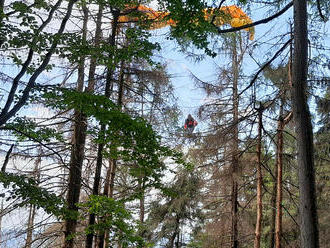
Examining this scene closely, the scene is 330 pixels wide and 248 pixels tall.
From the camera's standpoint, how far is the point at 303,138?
452cm

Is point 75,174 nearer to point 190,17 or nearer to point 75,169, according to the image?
point 75,169

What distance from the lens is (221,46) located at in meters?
6.50

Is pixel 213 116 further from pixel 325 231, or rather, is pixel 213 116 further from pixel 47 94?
pixel 47 94

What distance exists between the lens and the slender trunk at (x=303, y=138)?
4.21 m

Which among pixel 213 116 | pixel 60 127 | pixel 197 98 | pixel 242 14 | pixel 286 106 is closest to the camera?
pixel 242 14

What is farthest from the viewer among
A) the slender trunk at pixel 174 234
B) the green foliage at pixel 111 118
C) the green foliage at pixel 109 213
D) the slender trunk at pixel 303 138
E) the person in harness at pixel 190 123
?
the slender trunk at pixel 174 234

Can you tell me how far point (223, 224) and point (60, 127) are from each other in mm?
4977

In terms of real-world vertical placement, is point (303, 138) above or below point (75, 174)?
above

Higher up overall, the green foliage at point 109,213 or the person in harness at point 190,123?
the person in harness at point 190,123

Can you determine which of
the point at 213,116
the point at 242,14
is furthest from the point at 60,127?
the point at 242,14

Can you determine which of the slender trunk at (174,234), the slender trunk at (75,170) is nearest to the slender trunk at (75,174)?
the slender trunk at (75,170)

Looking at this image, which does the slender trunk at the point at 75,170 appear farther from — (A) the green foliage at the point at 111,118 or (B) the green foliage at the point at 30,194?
(A) the green foliage at the point at 111,118

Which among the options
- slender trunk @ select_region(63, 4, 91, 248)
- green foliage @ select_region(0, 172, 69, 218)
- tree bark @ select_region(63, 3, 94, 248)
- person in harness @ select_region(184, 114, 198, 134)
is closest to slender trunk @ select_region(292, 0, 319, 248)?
green foliage @ select_region(0, 172, 69, 218)

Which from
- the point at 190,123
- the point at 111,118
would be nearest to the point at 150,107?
the point at 190,123
